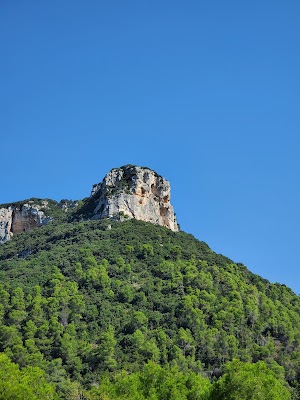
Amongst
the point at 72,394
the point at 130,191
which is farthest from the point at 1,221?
the point at 72,394

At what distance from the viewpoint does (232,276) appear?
114 metres

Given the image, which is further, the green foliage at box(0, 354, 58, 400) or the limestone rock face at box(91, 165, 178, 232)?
the limestone rock face at box(91, 165, 178, 232)

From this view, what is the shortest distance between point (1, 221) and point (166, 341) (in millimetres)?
79940

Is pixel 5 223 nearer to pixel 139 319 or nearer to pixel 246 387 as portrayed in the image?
pixel 139 319

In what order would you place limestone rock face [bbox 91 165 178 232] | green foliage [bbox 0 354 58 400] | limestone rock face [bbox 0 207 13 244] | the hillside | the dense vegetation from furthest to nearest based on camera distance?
limestone rock face [bbox 0 207 13 244]
limestone rock face [bbox 91 165 178 232]
the dense vegetation
the hillside
green foliage [bbox 0 354 58 400]

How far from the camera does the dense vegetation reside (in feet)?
223

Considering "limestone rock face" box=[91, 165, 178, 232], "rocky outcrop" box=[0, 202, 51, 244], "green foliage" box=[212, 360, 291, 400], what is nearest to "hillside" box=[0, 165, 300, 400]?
"green foliage" box=[212, 360, 291, 400]

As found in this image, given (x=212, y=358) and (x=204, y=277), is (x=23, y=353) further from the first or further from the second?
(x=204, y=277)

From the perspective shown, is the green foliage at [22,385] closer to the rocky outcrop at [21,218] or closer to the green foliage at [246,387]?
the green foliage at [246,387]

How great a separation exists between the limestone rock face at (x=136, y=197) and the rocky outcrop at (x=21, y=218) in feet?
79.8

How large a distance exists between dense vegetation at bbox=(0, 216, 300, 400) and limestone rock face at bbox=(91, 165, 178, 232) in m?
5.08

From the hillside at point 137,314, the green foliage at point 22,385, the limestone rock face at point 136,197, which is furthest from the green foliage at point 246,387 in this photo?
the limestone rock face at point 136,197

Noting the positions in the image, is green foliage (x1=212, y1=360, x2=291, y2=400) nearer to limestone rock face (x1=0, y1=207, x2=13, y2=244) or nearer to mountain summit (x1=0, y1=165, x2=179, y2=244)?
mountain summit (x1=0, y1=165, x2=179, y2=244)

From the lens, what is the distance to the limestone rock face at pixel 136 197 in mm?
131375
